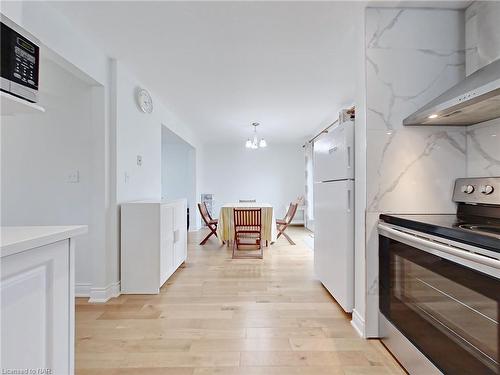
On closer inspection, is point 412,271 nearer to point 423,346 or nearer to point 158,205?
point 423,346

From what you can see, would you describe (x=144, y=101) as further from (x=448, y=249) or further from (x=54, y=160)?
(x=448, y=249)

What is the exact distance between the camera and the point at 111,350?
1743mm

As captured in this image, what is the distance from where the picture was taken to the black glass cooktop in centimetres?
97

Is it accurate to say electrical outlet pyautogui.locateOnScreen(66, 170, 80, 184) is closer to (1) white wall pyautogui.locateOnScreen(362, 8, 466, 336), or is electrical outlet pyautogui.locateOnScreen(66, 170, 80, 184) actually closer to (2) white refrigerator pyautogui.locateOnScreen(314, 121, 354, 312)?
A: (2) white refrigerator pyautogui.locateOnScreen(314, 121, 354, 312)

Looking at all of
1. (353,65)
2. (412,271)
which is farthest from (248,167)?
(412,271)

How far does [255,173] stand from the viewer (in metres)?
7.58

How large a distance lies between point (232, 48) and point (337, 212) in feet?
5.66

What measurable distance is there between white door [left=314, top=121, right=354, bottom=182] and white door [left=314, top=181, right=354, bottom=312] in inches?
3.2

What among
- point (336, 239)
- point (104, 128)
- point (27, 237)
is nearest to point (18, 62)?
point (27, 237)

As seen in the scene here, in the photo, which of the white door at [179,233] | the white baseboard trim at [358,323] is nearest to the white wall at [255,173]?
the white door at [179,233]

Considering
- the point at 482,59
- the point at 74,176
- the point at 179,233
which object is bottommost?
the point at 179,233

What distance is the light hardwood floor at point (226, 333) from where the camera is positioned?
1586mm

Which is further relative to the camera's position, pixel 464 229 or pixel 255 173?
pixel 255 173

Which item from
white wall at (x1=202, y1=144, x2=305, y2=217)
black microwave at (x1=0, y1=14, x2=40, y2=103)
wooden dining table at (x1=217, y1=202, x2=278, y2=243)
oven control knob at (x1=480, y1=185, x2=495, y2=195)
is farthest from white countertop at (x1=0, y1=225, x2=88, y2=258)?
white wall at (x1=202, y1=144, x2=305, y2=217)
